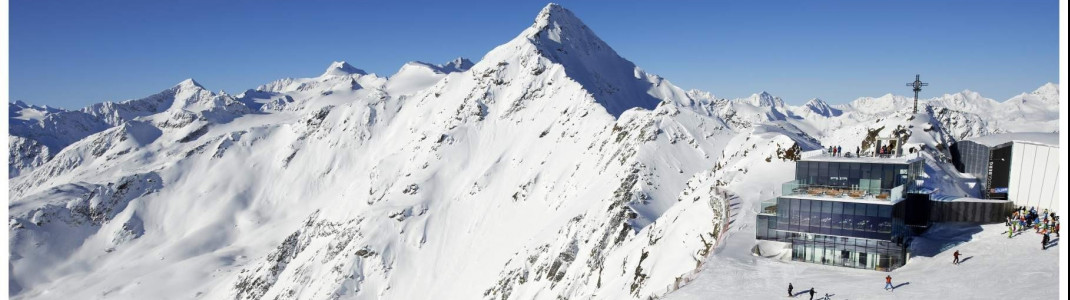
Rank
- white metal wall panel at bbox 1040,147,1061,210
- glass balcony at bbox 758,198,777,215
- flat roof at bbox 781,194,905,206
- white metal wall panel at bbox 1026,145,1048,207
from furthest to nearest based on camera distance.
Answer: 1. white metal wall panel at bbox 1026,145,1048,207
2. glass balcony at bbox 758,198,777,215
3. white metal wall panel at bbox 1040,147,1061,210
4. flat roof at bbox 781,194,905,206

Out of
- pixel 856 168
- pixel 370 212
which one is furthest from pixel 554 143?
pixel 856 168

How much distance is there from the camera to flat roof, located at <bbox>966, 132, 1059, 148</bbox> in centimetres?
3806

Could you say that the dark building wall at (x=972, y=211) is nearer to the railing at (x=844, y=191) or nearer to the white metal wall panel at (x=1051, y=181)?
the white metal wall panel at (x=1051, y=181)

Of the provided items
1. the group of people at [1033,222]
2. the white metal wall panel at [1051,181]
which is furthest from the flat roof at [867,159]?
the white metal wall panel at [1051,181]

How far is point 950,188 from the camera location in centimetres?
4650

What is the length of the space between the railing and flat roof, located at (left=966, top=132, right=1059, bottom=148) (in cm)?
1130

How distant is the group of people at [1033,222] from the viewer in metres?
33.0

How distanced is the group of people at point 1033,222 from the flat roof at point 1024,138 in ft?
14.9

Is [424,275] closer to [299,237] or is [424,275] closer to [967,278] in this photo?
[299,237]

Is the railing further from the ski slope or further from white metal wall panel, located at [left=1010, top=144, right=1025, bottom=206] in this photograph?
white metal wall panel, located at [left=1010, top=144, right=1025, bottom=206]

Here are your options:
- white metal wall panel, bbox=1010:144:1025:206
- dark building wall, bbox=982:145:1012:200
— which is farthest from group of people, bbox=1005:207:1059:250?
dark building wall, bbox=982:145:1012:200

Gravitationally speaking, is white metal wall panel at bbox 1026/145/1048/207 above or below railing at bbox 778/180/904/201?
above

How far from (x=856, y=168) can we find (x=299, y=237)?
14718 cm

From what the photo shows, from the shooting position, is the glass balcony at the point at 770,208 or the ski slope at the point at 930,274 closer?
the ski slope at the point at 930,274
